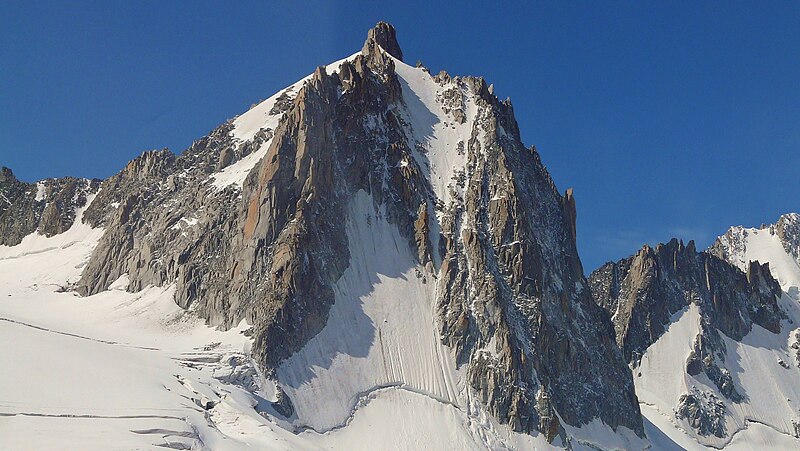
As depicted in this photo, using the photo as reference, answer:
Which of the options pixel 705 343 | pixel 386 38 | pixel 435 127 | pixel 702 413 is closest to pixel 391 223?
pixel 435 127

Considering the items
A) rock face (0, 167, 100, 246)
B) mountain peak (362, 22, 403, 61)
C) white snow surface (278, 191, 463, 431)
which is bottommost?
white snow surface (278, 191, 463, 431)

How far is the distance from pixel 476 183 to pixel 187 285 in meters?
43.3

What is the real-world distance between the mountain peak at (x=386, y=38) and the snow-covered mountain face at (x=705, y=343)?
68.9 m

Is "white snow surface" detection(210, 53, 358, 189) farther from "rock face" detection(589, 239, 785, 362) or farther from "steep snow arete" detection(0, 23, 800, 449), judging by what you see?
"rock face" detection(589, 239, 785, 362)

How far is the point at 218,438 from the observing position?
2266 inches

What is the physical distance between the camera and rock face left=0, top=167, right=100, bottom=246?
400ft

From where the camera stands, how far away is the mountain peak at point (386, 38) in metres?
148

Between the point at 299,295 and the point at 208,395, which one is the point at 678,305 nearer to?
the point at 299,295

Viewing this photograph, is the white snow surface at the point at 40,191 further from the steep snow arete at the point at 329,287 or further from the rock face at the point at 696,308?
the rock face at the point at 696,308

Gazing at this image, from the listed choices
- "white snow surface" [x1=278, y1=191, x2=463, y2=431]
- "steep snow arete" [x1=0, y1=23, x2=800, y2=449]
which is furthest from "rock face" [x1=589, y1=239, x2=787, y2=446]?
"white snow surface" [x1=278, y1=191, x2=463, y2=431]

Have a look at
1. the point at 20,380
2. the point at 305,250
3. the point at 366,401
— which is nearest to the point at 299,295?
the point at 305,250

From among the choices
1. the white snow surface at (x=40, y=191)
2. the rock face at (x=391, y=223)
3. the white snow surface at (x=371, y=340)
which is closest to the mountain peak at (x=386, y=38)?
the rock face at (x=391, y=223)

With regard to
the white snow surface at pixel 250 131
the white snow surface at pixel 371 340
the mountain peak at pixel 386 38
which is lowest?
the white snow surface at pixel 371 340

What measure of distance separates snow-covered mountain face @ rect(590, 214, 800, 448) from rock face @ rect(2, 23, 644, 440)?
35629 mm
